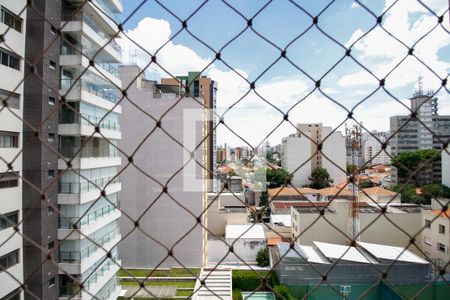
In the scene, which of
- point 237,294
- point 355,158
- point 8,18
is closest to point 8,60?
point 8,18

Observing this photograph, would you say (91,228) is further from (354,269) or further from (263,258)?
(263,258)

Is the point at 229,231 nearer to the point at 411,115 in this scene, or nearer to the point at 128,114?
the point at 128,114

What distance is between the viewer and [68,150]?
3268 millimetres

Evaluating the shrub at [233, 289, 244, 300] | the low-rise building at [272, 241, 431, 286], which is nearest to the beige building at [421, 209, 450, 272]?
the low-rise building at [272, 241, 431, 286]

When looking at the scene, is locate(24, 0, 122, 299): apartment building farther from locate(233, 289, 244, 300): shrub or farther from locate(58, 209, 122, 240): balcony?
locate(233, 289, 244, 300): shrub

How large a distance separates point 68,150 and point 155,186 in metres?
3.11

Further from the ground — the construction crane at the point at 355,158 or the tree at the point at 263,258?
the construction crane at the point at 355,158

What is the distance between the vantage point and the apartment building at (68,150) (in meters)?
2.66

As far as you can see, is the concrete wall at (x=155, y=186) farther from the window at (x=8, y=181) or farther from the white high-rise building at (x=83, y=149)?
A: the window at (x=8, y=181)

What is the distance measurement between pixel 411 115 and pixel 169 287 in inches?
218

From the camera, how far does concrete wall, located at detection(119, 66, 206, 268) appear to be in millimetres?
6098

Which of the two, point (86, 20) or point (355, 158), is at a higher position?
point (86, 20)

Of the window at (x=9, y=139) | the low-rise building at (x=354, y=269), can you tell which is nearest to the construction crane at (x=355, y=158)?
the low-rise building at (x=354, y=269)

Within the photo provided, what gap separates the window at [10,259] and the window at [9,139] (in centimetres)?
85
